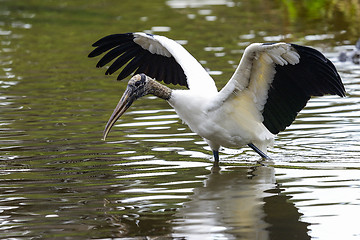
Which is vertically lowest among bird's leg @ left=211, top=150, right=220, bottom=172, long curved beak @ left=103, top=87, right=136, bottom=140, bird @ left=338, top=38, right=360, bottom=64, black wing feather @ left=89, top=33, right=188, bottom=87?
bird's leg @ left=211, top=150, right=220, bottom=172

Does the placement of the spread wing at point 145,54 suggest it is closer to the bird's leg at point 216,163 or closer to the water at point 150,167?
the water at point 150,167

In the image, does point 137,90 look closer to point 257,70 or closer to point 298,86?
point 257,70

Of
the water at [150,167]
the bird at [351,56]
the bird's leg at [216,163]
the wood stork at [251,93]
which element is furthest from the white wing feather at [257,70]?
the bird at [351,56]

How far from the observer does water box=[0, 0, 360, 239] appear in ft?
18.1

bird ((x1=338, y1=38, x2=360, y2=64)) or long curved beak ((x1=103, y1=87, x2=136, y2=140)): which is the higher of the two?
long curved beak ((x1=103, y1=87, x2=136, y2=140))

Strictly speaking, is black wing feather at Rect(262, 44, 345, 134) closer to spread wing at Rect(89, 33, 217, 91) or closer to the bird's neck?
the bird's neck

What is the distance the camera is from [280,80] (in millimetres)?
6863

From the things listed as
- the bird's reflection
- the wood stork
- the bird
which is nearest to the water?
the bird's reflection

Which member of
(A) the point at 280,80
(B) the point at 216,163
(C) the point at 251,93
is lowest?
(B) the point at 216,163

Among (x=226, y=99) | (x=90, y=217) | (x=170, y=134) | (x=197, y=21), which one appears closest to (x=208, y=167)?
(x=226, y=99)

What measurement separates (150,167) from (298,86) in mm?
1461

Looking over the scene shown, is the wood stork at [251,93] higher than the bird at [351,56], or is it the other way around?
the wood stork at [251,93]

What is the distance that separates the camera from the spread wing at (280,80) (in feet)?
21.1

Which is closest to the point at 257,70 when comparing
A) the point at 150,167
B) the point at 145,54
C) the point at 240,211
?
the point at 150,167
